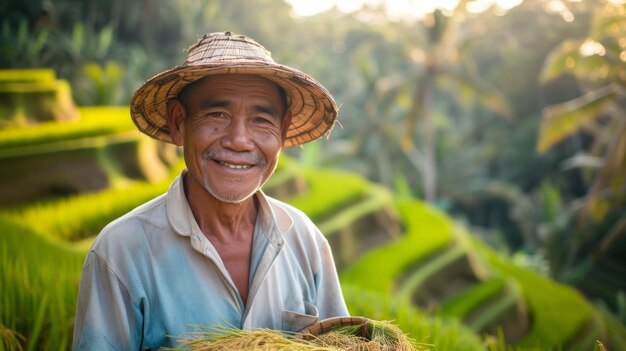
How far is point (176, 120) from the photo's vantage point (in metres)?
1.93

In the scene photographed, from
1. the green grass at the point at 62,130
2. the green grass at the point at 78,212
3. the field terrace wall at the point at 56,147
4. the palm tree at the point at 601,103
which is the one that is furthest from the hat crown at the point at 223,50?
the palm tree at the point at 601,103

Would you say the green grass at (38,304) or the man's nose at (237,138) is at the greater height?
the man's nose at (237,138)

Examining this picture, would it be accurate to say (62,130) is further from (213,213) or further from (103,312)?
(103,312)

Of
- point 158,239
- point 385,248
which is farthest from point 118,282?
point 385,248

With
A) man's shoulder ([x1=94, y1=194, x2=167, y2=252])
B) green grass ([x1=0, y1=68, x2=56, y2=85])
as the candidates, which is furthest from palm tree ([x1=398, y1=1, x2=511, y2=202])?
man's shoulder ([x1=94, y1=194, x2=167, y2=252])

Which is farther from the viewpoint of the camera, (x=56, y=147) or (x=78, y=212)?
(x=56, y=147)

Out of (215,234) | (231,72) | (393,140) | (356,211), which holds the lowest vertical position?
(215,234)

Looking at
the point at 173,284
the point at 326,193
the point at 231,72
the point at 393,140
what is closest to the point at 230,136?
the point at 231,72

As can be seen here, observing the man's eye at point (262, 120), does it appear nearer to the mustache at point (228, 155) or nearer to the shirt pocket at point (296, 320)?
the mustache at point (228, 155)

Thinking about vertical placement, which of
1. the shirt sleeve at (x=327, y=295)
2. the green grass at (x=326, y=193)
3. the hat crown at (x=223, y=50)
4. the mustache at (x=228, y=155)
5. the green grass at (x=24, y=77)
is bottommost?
the shirt sleeve at (x=327, y=295)

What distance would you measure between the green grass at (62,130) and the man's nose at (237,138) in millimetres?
6666

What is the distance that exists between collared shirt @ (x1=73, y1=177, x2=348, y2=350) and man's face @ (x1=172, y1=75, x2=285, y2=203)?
118 millimetres

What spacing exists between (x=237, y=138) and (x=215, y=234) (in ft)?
1.04

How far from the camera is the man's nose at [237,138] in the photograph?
174 cm
